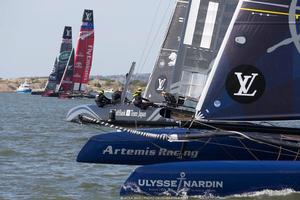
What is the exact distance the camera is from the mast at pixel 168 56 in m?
24.2

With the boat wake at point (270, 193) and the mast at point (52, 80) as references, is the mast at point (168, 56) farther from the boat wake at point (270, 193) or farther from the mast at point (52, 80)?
the mast at point (52, 80)

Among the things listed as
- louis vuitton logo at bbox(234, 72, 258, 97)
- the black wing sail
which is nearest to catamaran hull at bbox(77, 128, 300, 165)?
louis vuitton logo at bbox(234, 72, 258, 97)

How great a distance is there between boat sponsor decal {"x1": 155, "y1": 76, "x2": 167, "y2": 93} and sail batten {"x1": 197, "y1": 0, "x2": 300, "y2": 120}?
12.7m

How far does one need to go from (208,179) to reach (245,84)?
1641 millimetres

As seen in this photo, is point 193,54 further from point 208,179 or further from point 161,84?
point 208,179

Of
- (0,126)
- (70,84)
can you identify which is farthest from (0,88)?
(0,126)

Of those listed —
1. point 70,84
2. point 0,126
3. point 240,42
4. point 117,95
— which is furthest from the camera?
point 70,84

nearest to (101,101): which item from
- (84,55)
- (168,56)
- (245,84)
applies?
(168,56)

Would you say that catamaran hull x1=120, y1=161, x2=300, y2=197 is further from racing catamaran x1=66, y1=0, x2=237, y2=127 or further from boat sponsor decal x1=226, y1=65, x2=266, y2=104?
racing catamaran x1=66, y1=0, x2=237, y2=127

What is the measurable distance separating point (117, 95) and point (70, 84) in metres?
38.0

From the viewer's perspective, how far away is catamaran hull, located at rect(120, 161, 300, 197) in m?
10.6

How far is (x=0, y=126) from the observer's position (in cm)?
2742

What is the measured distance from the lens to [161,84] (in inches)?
952

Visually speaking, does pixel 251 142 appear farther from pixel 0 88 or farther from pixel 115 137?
pixel 0 88
